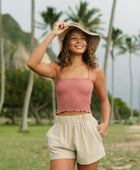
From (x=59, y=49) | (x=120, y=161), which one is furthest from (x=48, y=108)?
(x=59, y=49)

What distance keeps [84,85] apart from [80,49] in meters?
0.44

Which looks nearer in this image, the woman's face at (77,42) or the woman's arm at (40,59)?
the woman's arm at (40,59)

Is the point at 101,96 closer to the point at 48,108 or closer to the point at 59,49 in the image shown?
the point at 59,49

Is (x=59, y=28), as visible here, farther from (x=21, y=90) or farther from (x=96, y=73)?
(x=21, y=90)

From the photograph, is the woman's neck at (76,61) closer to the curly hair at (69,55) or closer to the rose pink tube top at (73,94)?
the curly hair at (69,55)

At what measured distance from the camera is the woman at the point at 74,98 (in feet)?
9.77

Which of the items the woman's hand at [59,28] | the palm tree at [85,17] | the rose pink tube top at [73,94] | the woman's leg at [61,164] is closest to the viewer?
the woman's leg at [61,164]

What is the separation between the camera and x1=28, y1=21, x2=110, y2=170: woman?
298 cm

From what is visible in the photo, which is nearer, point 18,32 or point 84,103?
point 84,103

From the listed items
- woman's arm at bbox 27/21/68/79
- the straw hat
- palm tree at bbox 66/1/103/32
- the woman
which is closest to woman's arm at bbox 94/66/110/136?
the woman

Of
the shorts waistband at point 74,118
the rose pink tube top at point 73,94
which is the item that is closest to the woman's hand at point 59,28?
the rose pink tube top at point 73,94

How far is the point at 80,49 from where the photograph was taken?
333 cm

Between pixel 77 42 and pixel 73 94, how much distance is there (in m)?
0.62

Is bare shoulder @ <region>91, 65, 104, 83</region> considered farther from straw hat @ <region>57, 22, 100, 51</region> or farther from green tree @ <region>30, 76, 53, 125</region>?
green tree @ <region>30, 76, 53, 125</region>
